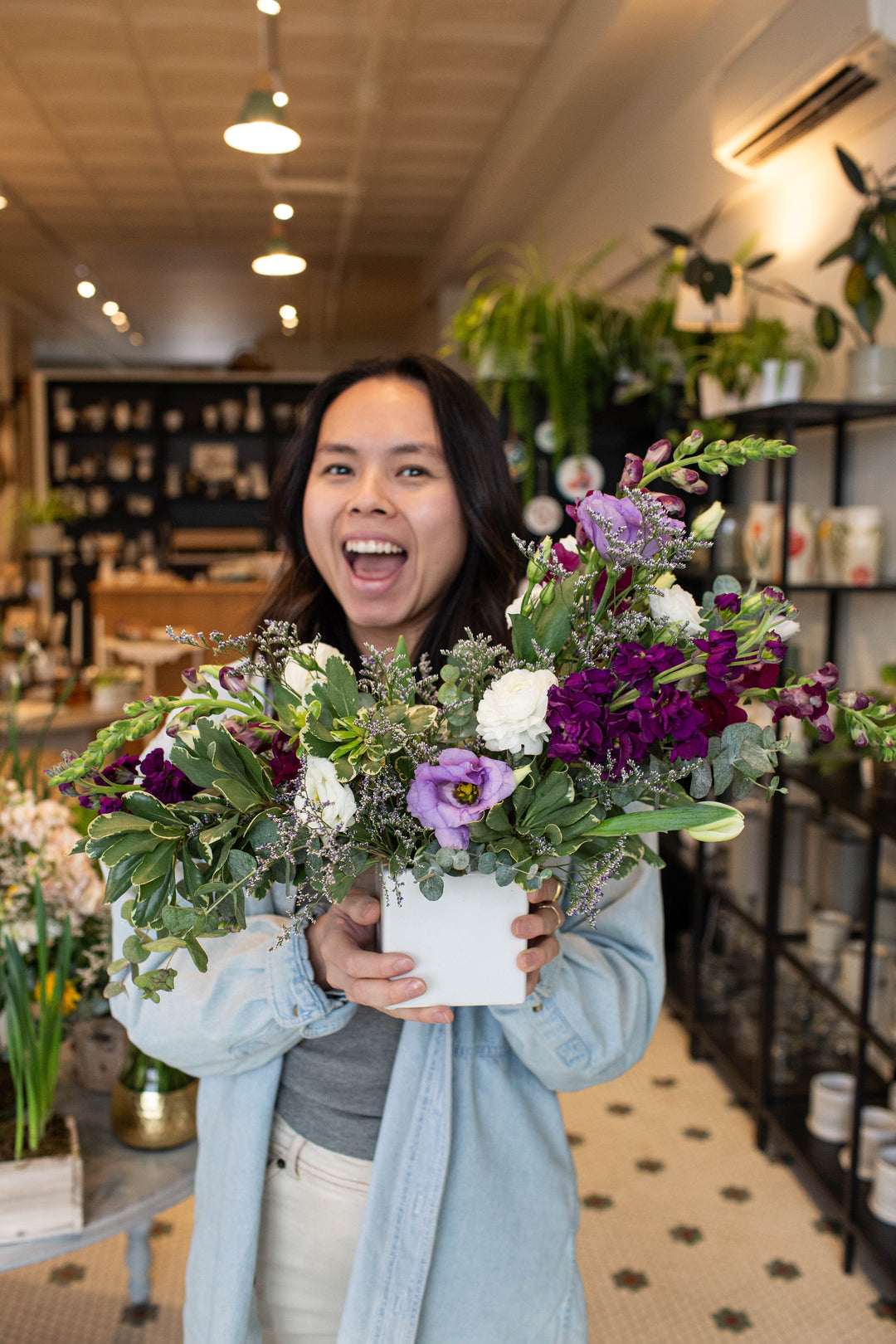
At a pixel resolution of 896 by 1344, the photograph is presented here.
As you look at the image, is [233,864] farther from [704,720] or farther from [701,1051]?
[701,1051]

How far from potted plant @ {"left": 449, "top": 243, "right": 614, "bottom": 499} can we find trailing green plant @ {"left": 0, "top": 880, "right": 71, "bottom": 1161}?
2795 mm

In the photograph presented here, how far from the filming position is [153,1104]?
5.18 feet

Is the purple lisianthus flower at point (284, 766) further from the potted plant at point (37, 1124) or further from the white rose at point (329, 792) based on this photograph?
the potted plant at point (37, 1124)

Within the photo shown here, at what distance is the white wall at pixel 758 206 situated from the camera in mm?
2912

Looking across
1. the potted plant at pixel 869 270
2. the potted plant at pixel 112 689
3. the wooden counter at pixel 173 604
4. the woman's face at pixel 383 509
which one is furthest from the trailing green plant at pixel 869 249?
the wooden counter at pixel 173 604

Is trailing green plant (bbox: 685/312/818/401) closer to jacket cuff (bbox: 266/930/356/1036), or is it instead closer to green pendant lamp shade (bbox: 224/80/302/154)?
green pendant lamp shade (bbox: 224/80/302/154)

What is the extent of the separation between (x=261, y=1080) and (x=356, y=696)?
1.81ft

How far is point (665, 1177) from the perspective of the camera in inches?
110

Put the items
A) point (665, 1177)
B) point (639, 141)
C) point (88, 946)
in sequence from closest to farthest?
point (88, 946)
point (665, 1177)
point (639, 141)

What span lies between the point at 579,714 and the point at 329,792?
0.62 ft

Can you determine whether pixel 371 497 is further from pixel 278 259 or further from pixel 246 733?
pixel 278 259

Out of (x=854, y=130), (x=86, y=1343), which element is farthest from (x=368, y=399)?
(x=854, y=130)

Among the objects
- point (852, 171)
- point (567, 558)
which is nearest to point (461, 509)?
point (567, 558)

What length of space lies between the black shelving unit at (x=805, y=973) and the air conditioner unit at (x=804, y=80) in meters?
0.80
